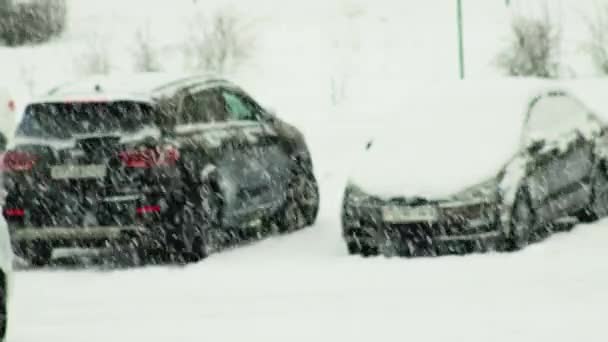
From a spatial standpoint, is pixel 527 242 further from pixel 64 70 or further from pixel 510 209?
pixel 64 70

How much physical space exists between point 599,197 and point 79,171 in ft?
17.5

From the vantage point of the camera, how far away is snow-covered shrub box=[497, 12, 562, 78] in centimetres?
2441

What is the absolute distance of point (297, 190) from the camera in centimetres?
1477

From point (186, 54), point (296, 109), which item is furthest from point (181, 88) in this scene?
point (186, 54)

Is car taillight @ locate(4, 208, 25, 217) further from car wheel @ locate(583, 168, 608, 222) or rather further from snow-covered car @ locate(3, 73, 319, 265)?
car wheel @ locate(583, 168, 608, 222)

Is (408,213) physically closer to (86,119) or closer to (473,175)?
(473,175)

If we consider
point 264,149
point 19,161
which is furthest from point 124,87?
point 264,149

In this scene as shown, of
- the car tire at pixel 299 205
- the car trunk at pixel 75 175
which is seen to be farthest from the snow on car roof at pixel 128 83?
the car tire at pixel 299 205

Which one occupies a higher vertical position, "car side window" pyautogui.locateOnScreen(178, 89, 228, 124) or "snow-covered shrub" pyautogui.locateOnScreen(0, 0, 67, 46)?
"car side window" pyautogui.locateOnScreen(178, 89, 228, 124)

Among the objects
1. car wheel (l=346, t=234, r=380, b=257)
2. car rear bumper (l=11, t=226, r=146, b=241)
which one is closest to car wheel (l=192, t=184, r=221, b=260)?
car rear bumper (l=11, t=226, r=146, b=241)

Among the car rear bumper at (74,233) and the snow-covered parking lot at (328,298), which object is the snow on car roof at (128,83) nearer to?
the car rear bumper at (74,233)

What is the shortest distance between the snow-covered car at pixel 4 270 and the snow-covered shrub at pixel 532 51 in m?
16.6

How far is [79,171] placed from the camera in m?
12.7

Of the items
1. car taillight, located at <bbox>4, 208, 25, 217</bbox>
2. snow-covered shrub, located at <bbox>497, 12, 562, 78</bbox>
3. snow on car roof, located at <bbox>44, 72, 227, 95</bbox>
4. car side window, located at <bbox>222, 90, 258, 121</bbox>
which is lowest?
snow-covered shrub, located at <bbox>497, 12, 562, 78</bbox>
